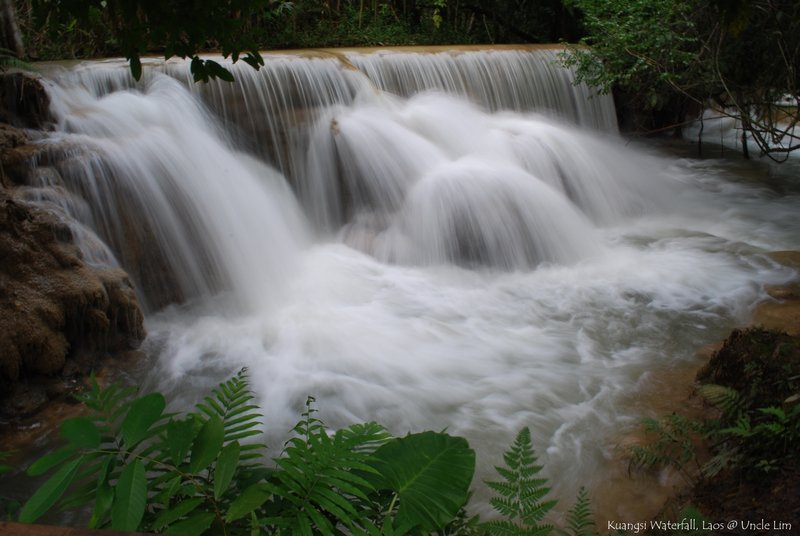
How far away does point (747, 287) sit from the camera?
5.61 m

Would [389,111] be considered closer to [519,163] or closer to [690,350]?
[519,163]

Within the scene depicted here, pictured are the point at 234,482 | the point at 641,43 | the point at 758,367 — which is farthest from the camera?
the point at 641,43

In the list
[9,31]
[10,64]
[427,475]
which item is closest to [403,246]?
[10,64]

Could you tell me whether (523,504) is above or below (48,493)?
below

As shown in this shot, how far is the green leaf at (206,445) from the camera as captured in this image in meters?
1.43

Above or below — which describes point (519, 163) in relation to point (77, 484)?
above

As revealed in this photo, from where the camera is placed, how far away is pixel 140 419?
4.76 feet

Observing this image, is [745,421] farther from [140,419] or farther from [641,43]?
[641,43]

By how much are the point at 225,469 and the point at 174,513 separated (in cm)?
14

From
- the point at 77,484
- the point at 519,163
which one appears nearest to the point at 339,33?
the point at 519,163

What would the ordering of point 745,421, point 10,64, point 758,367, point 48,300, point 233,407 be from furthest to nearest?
point 10,64 → point 48,300 → point 758,367 → point 745,421 → point 233,407

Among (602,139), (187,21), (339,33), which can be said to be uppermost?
(339,33)

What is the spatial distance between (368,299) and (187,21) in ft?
12.7

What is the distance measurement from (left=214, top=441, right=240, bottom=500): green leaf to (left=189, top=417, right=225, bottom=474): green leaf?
28 mm
